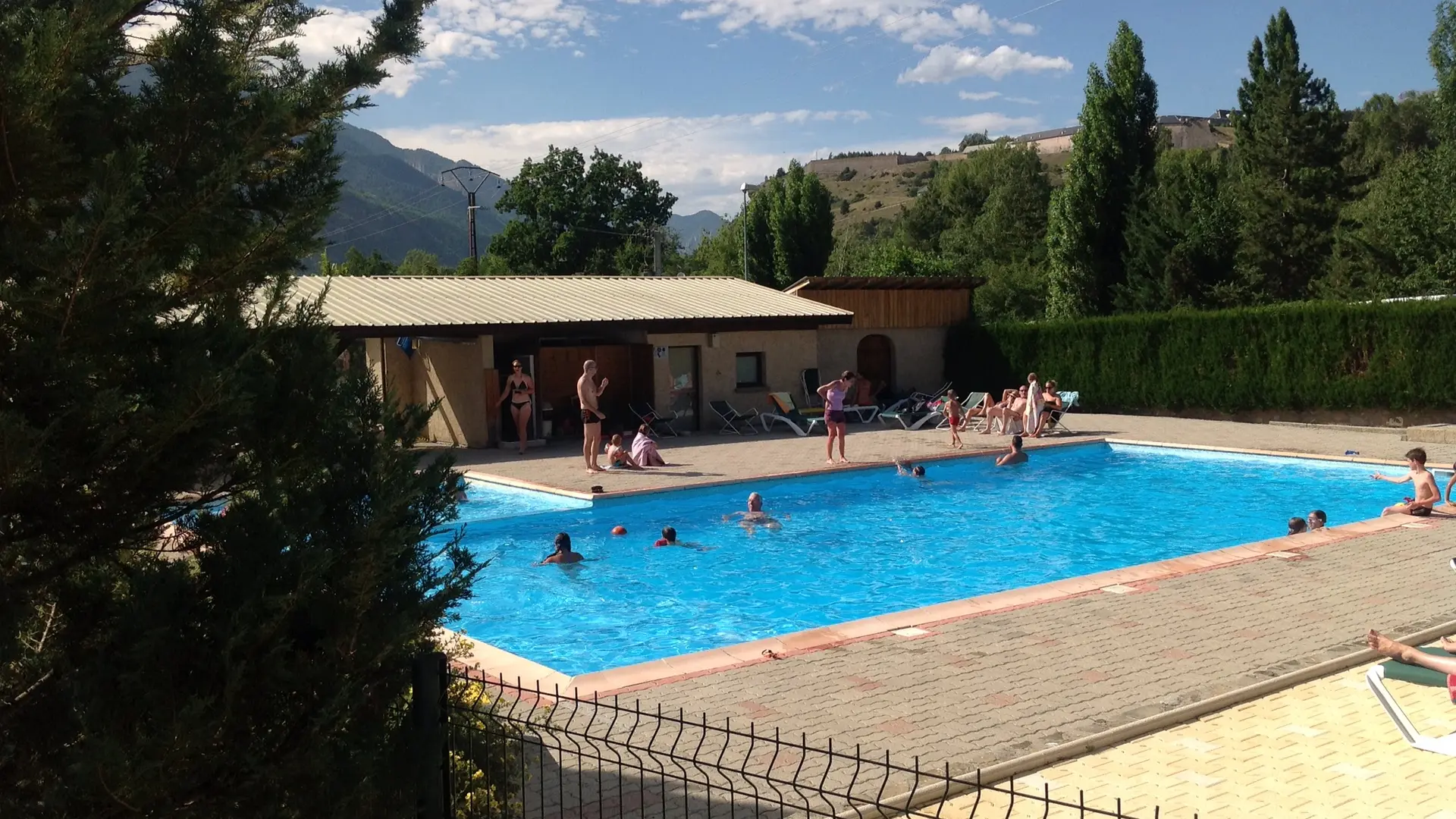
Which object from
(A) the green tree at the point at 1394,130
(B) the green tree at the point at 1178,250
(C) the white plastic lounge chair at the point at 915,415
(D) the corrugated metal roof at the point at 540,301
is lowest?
(C) the white plastic lounge chair at the point at 915,415

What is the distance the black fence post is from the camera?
365 centimetres

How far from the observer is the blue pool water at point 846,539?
11.1 metres

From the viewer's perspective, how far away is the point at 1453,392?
21.4 metres

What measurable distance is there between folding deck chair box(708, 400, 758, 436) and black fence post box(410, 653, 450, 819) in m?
19.5

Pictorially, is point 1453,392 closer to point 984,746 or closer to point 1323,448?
point 1323,448

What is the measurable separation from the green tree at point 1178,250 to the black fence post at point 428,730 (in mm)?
35461

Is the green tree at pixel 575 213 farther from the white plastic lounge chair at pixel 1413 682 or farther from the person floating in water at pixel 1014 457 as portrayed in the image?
the white plastic lounge chair at pixel 1413 682

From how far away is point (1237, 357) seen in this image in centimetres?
2453

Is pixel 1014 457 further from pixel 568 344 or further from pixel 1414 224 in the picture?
pixel 1414 224

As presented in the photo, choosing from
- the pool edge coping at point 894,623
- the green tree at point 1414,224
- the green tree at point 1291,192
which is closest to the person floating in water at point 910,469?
the pool edge coping at point 894,623

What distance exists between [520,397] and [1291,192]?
31.4 metres

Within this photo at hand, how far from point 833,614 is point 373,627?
27.0 feet

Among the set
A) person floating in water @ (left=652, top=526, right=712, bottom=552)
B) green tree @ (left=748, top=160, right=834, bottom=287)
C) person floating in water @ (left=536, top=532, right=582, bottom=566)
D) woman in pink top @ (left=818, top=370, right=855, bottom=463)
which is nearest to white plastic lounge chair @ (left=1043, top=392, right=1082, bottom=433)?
woman in pink top @ (left=818, top=370, right=855, bottom=463)

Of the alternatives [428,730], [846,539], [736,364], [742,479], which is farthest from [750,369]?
[428,730]
